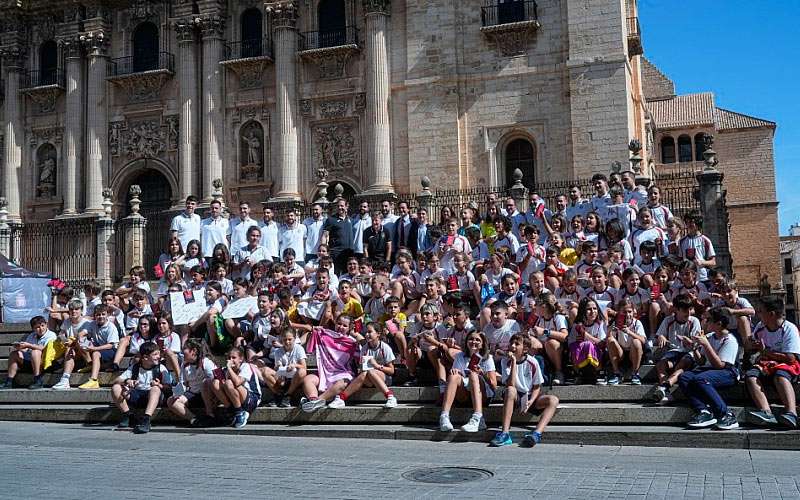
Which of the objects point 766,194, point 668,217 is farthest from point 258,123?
point 766,194

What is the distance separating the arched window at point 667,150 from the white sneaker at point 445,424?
136ft

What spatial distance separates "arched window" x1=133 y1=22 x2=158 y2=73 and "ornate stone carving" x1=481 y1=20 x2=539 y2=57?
12.8 metres

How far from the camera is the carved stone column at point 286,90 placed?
28.6 m

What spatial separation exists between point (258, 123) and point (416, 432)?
21.2 metres

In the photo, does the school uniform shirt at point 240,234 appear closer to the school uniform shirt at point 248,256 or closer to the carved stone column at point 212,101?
the school uniform shirt at point 248,256

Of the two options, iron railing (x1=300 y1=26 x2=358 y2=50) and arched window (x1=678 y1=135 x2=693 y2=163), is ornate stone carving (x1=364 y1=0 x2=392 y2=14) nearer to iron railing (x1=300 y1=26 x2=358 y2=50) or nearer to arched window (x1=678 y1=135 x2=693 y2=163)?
iron railing (x1=300 y1=26 x2=358 y2=50)

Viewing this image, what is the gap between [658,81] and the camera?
5412 cm

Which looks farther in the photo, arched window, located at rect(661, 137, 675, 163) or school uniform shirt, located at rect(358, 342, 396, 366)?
arched window, located at rect(661, 137, 675, 163)

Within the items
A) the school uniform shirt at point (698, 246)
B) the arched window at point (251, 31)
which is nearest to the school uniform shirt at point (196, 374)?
the school uniform shirt at point (698, 246)

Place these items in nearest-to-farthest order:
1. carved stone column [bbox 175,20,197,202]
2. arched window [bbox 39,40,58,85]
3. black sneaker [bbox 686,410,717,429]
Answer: black sneaker [bbox 686,410,717,429] < carved stone column [bbox 175,20,197,202] < arched window [bbox 39,40,58,85]

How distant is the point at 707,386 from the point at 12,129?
3021 centimetres

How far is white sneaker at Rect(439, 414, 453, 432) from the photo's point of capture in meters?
10.0

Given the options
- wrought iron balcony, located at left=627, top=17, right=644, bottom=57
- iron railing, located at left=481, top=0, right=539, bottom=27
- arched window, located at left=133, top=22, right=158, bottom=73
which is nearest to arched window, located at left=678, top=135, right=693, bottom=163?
wrought iron balcony, located at left=627, top=17, right=644, bottom=57

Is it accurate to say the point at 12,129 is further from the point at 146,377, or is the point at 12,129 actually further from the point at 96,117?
the point at 146,377
